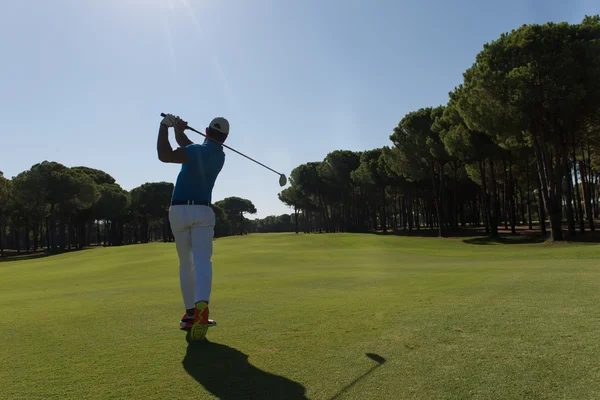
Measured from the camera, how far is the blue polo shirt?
4.70m

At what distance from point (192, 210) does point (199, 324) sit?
1355mm

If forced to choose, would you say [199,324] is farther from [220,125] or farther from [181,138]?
[181,138]

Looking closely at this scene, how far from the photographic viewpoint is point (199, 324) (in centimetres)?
389

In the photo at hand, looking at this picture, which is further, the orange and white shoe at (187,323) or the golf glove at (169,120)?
the golf glove at (169,120)

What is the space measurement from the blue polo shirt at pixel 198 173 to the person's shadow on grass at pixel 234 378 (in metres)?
1.88

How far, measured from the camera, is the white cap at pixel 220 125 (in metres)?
5.07

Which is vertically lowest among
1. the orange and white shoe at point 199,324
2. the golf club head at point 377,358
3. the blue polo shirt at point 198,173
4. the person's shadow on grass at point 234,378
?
the golf club head at point 377,358

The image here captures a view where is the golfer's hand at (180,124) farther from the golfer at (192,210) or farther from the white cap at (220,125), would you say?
the white cap at (220,125)

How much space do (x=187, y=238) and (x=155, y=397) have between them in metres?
2.42

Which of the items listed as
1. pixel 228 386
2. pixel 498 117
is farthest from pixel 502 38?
pixel 228 386

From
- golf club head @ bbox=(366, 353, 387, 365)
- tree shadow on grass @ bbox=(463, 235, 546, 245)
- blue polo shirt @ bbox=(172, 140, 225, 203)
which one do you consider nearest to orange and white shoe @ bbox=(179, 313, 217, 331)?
blue polo shirt @ bbox=(172, 140, 225, 203)

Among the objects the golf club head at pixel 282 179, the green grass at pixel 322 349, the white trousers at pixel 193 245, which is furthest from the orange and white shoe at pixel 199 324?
the golf club head at pixel 282 179

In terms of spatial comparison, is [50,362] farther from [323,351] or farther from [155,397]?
[323,351]

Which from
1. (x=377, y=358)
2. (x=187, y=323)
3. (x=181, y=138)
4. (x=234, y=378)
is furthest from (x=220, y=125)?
(x=377, y=358)
